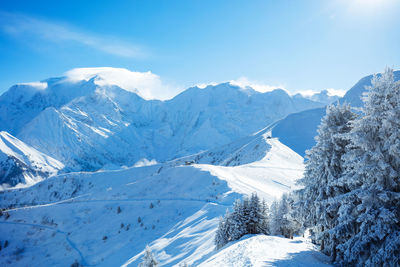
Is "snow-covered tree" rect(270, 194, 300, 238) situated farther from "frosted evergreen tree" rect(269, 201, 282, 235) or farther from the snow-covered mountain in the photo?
the snow-covered mountain

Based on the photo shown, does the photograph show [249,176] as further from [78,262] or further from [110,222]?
[78,262]

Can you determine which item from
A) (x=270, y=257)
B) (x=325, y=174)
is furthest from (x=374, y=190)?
(x=270, y=257)

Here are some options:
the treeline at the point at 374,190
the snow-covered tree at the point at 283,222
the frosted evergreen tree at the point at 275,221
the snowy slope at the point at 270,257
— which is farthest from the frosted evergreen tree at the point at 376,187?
the frosted evergreen tree at the point at 275,221

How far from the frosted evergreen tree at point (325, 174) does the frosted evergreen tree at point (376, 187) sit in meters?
2.52

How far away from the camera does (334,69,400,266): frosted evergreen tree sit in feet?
34.8

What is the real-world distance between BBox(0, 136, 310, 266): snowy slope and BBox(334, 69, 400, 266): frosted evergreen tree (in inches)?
592

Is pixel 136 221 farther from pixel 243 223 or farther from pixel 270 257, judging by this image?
pixel 270 257

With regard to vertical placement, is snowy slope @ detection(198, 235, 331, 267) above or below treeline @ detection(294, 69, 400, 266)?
below

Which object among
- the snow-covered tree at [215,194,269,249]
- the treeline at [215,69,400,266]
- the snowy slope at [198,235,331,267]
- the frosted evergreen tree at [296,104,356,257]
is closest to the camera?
the treeline at [215,69,400,266]

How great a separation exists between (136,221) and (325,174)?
3455cm

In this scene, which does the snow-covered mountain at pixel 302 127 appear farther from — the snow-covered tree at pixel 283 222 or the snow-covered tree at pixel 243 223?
the snow-covered tree at pixel 243 223

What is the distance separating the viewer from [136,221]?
42656 mm

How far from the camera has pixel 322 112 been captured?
17700cm

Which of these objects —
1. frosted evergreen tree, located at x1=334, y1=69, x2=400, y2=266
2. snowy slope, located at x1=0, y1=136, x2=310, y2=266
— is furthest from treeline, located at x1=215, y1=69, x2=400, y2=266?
snowy slope, located at x1=0, y1=136, x2=310, y2=266
